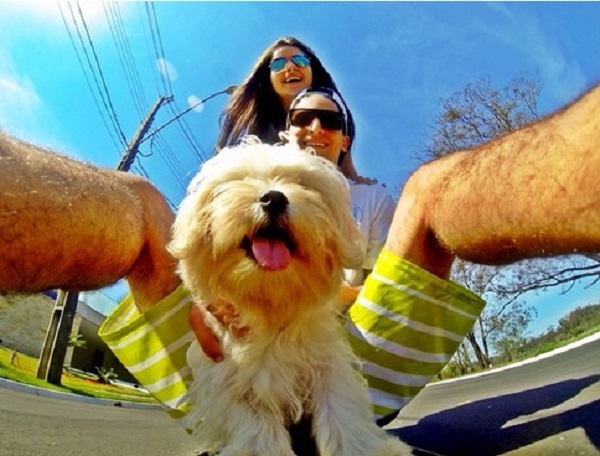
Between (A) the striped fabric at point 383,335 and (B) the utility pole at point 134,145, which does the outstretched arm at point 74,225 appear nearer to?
(A) the striped fabric at point 383,335

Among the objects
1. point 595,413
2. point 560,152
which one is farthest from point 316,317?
point 595,413

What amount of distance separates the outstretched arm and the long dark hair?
1.73 m

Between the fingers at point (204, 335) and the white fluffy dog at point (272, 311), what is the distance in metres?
0.03

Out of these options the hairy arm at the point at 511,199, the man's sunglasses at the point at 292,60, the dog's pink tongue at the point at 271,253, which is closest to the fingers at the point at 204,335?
the dog's pink tongue at the point at 271,253

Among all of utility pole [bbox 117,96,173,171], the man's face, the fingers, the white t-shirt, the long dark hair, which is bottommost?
the fingers

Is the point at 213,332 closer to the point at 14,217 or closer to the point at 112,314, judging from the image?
the point at 112,314

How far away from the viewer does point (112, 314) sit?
220 centimetres

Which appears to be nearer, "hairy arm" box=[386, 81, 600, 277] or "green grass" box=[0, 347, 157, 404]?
"hairy arm" box=[386, 81, 600, 277]

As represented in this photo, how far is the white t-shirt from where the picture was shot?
2.64m

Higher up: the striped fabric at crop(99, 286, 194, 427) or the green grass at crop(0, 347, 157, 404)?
the green grass at crop(0, 347, 157, 404)

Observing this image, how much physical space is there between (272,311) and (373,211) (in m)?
1.05

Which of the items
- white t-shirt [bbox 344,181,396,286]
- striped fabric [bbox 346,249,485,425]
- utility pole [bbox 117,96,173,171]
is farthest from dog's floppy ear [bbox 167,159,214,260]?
utility pole [bbox 117,96,173,171]

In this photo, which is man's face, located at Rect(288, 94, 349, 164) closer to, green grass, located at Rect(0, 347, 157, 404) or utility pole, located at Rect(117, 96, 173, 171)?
green grass, located at Rect(0, 347, 157, 404)

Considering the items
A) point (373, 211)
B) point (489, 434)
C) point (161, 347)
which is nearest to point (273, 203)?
point (161, 347)
